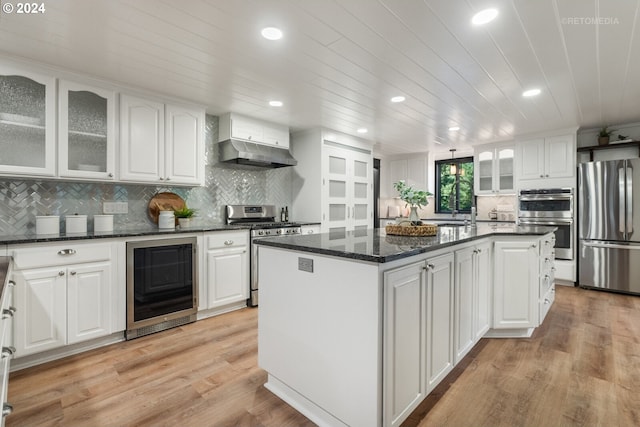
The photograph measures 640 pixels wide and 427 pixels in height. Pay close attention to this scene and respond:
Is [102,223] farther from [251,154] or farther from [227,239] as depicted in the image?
[251,154]

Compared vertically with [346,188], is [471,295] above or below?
below

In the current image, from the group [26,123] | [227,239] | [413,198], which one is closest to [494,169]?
[413,198]

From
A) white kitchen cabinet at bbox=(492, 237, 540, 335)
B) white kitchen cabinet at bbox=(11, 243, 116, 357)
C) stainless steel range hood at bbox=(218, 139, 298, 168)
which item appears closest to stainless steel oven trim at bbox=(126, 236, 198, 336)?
white kitchen cabinet at bbox=(11, 243, 116, 357)

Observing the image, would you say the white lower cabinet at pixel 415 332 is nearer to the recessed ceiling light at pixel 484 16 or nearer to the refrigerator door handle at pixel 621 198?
the recessed ceiling light at pixel 484 16

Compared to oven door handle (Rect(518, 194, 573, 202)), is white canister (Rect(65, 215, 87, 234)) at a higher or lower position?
lower

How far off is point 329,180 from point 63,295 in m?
3.32

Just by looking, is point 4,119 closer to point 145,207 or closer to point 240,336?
point 145,207

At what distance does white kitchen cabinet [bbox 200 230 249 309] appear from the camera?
3.28 metres

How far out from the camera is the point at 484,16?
6.36 ft

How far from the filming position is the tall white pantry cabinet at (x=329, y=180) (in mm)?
4641

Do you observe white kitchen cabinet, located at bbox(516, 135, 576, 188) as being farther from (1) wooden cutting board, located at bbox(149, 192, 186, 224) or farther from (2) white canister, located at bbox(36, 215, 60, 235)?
(2) white canister, located at bbox(36, 215, 60, 235)

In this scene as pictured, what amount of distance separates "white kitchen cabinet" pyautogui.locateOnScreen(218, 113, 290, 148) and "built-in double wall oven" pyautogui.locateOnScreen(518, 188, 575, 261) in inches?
152

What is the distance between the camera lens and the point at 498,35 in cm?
215

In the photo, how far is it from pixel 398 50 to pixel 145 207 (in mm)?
2911
